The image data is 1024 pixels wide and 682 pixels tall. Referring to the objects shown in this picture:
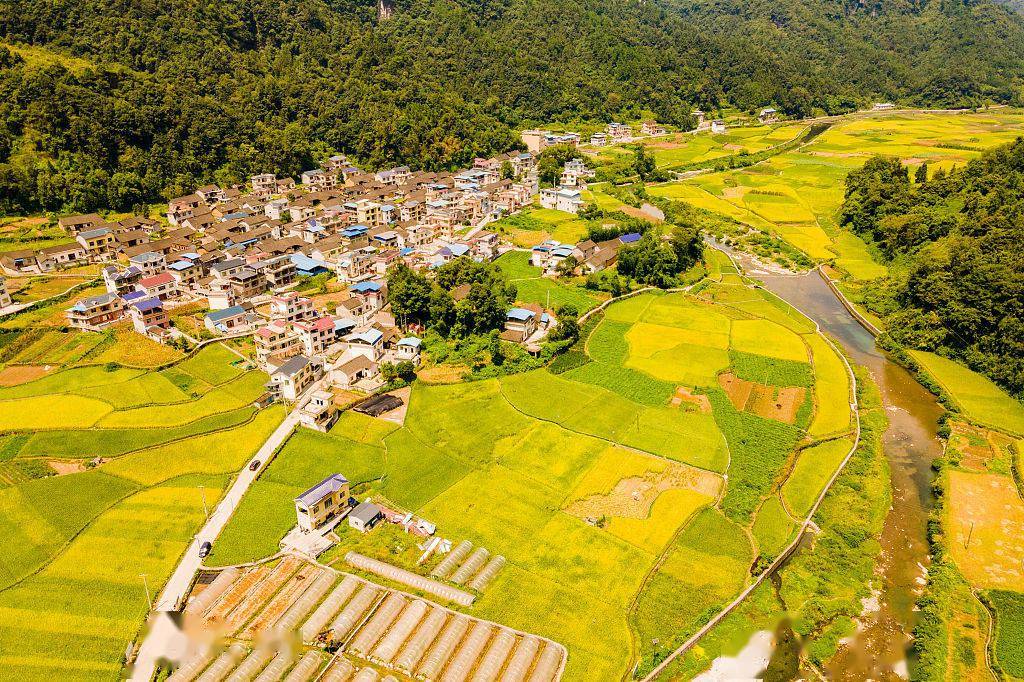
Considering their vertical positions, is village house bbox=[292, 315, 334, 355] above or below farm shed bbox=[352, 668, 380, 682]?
above

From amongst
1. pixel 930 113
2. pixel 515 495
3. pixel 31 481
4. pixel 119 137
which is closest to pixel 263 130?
pixel 119 137

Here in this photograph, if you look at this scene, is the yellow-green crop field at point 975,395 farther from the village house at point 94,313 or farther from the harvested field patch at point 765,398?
the village house at point 94,313

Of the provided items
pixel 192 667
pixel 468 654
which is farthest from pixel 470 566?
pixel 192 667

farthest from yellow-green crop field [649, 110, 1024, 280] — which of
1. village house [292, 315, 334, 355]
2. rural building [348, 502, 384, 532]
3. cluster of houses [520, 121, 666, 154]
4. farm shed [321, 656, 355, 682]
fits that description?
farm shed [321, 656, 355, 682]

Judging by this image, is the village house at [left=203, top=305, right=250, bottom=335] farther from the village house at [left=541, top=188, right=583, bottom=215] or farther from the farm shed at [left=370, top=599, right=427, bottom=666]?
the village house at [left=541, top=188, right=583, bottom=215]

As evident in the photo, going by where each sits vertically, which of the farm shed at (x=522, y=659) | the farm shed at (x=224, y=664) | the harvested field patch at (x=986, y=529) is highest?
the farm shed at (x=224, y=664)

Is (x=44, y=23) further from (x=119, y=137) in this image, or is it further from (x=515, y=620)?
(x=515, y=620)

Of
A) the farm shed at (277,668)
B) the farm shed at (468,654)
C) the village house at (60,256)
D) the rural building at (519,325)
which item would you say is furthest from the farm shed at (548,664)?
the village house at (60,256)
